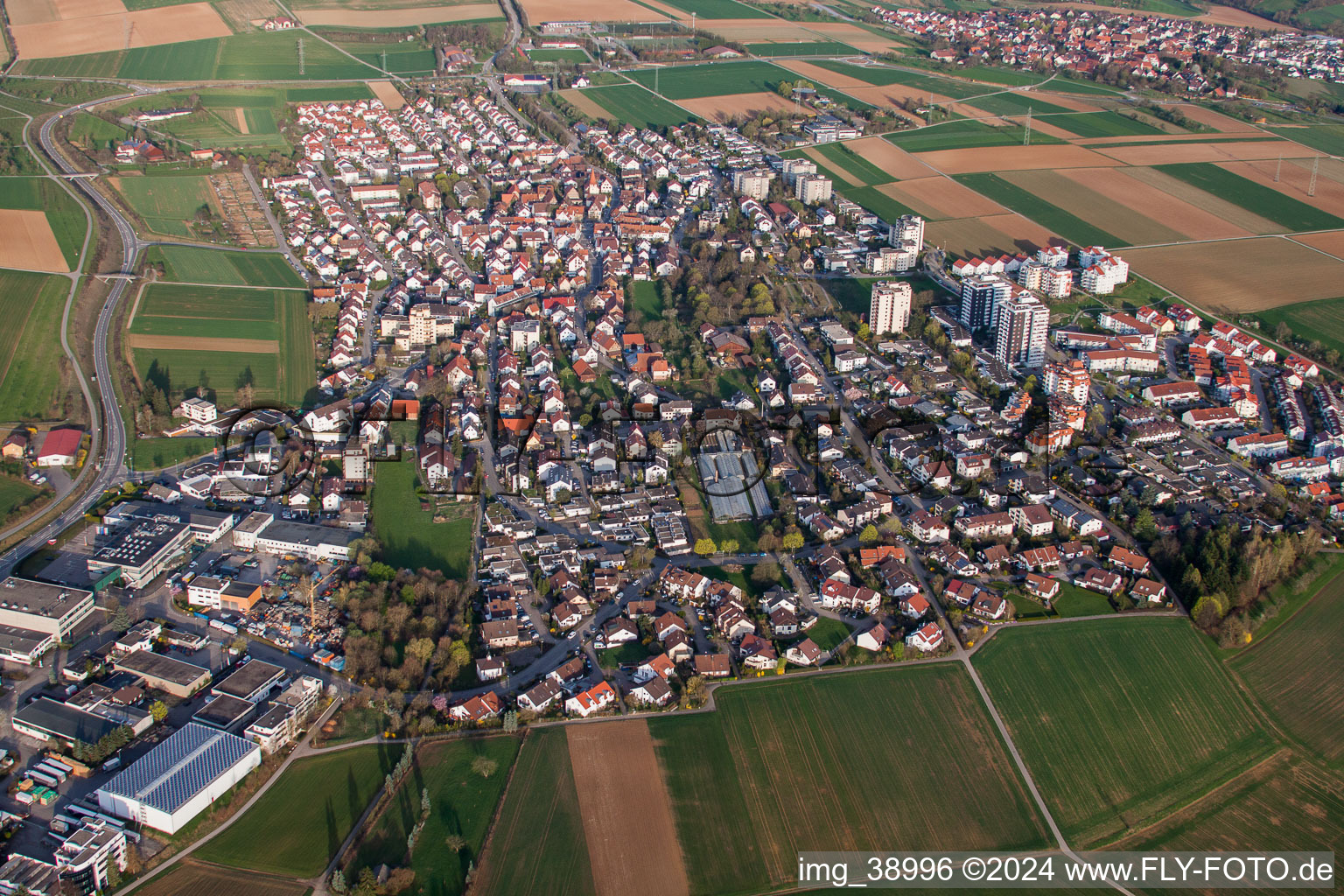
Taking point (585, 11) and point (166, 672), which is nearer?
point (166, 672)

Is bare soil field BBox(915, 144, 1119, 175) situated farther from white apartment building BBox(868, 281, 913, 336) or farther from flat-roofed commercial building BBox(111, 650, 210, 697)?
flat-roofed commercial building BBox(111, 650, 210, 697)

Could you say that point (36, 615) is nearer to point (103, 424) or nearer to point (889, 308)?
point (103, 424)

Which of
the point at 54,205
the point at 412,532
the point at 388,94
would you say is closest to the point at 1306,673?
the point at 412,532

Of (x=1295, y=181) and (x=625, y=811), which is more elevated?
(x=1295, y=181)

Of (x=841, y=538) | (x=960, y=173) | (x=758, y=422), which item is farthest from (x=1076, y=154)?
(x=841, y=538)

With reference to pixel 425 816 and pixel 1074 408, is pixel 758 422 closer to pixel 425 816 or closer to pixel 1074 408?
pixel 1074 408

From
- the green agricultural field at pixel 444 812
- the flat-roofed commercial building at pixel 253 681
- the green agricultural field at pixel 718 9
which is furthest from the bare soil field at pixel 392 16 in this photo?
the green agricultural field at pixel 444 812

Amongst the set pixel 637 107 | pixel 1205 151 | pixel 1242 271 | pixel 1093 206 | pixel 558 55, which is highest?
pixel 558 55
